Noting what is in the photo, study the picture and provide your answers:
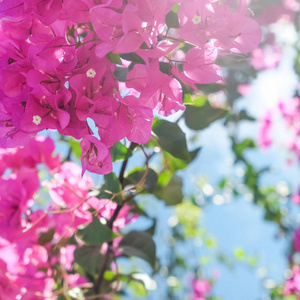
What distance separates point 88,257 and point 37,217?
10 centimetres

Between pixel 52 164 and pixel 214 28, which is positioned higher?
pixel 214 28

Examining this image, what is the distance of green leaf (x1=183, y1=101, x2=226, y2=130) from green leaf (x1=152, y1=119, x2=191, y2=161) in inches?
5.1

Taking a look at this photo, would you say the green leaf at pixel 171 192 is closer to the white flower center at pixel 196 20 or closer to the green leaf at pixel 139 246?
the green leaf at pixel 139 246

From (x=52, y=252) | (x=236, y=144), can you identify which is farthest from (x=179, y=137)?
(x=236, y=144)

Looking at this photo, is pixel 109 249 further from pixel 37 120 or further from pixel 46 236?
pixel 37 120

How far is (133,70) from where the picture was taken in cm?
44

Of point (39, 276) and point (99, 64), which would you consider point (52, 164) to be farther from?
point (99, 64)

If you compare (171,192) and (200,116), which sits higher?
(200,116)

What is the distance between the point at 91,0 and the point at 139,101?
4.0 inches

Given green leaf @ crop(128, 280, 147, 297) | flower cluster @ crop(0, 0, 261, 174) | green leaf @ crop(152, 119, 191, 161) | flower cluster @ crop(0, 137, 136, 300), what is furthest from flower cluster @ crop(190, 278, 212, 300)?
flower cluster @ crop(0, 0, 261, 174)

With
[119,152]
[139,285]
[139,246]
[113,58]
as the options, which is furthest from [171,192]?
[139,285]

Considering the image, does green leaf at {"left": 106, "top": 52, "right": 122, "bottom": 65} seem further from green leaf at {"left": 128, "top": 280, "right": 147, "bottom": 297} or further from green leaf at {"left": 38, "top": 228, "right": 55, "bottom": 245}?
green leaf at {"left": 128, "top": 280, "right": 147, "bottom": 297}

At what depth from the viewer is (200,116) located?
71cm

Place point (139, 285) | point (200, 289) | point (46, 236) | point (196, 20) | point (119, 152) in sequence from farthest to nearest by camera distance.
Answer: point (200, 289)
point (139, 285)
point (46, 236)
point (119, 152)
point (196, 20)
